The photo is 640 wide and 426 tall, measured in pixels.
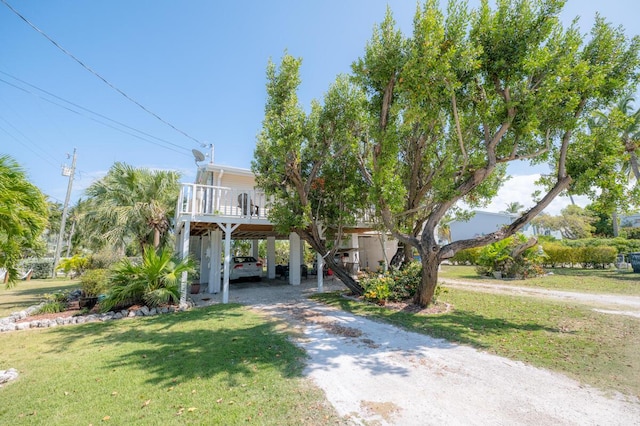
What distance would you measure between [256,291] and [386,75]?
10226 millimetres

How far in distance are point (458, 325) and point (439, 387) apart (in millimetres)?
3438

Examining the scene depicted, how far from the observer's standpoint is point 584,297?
9445 mm

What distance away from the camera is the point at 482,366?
14.8ft

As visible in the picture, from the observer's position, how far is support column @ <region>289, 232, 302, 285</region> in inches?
560

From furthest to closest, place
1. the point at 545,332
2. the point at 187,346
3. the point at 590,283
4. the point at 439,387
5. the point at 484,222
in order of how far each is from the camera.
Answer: the point at 484,222 < the point at 590,283 < the point at 545,332 < the point at 187,346 < the point at 439,387

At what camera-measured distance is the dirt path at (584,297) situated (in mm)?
7714

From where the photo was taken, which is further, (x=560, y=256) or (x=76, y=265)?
(x=76, y=265)

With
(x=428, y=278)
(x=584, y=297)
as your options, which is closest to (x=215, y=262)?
(x=428, y=278)

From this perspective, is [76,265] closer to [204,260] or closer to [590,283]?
[204,260]

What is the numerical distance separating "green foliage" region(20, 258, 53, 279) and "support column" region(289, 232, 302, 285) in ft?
78.6

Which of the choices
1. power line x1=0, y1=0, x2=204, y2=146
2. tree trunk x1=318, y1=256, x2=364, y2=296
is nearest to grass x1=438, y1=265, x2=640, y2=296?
tree trunk x1=318, y1=256, x2=364, y2=296

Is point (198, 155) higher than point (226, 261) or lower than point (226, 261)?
higher

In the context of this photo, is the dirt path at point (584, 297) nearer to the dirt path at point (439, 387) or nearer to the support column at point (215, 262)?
the dirt path at point (439, 387)

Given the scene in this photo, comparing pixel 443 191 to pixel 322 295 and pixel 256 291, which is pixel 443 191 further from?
pixel 256 291
